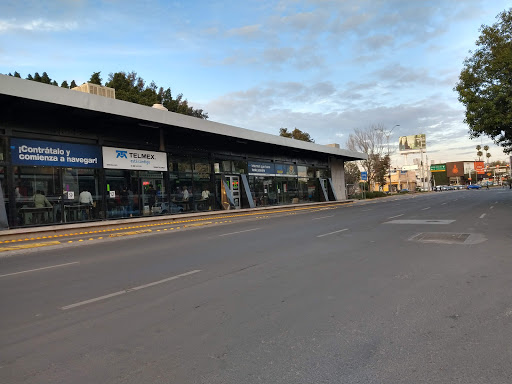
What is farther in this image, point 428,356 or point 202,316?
point 202,316

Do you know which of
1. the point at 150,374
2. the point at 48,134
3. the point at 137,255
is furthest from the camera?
the point at 48,134

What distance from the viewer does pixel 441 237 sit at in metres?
10.5

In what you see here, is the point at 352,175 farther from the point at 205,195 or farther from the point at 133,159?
the point at 133,159

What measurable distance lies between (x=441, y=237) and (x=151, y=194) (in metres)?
16.0

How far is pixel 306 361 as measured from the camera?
3381mm

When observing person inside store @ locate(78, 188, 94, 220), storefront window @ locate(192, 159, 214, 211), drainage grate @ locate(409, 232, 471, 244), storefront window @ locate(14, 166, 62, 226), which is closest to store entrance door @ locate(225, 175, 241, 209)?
storefront window @ locate(192, 159, 214, 211)

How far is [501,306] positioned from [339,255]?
384cm

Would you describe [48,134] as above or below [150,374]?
above

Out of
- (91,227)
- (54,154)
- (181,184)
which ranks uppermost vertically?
(54,154)

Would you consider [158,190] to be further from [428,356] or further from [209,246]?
[428,356]

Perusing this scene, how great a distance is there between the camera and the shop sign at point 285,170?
108 feet

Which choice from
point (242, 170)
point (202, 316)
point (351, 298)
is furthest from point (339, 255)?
point (242, 170)

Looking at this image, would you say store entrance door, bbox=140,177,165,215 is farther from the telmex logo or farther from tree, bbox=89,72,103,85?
tree, bbox=89,72,103,85

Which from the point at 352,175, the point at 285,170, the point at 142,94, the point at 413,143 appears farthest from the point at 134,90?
the point at 413,143
